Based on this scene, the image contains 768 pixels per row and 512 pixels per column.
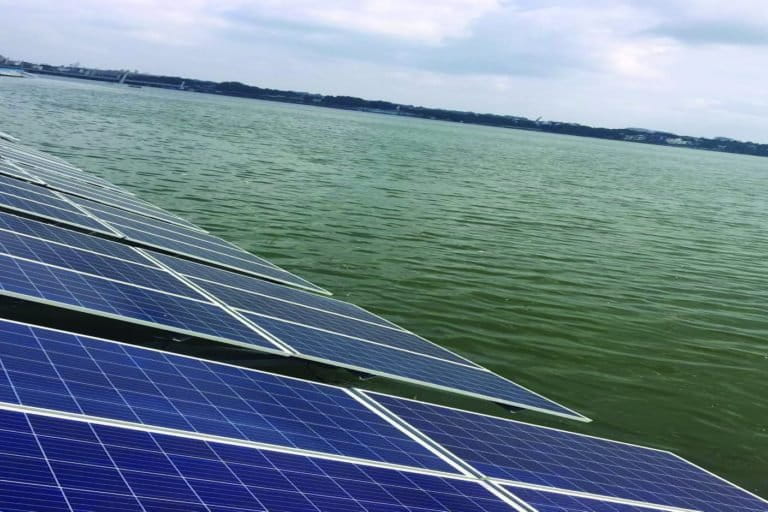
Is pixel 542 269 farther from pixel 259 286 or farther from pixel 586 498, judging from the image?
pixel 586 498

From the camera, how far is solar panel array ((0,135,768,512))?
5.13 metres

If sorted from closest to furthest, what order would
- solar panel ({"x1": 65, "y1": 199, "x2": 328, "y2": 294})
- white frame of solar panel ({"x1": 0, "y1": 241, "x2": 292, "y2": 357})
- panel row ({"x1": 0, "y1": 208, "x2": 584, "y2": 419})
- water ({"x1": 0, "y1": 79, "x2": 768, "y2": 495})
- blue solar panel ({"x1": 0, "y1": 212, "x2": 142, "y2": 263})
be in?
white frame of solar panel ({"x1": 0, "y1": 241, "x2": 292, "y2": 357}) < panel row ({"x1": 0, "y1": 208, "x2": 584, "y2": 419}) < blue solar panel ({"x1": 0, "y1": 212, "x2": 142, "y2": 263}) < water ({"x1": 0, "y1": 79, "x2": 768, "y2": 495}) < solar panel ({"x1": 65, "y1": 199, "x2": 328, "y2": 294})

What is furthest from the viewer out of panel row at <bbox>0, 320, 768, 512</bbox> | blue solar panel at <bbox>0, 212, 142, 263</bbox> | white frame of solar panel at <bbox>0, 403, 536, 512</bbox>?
blue solar panel at <bbox>0, 212, 142, 263</bbox>

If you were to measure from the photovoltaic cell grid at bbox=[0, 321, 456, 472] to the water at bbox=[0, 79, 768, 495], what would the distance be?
5579mm

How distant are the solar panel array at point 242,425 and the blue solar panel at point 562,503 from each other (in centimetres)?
3

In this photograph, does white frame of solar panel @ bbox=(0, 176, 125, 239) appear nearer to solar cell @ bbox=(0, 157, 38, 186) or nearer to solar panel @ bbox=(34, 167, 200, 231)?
solar cell @ bbox=(0, 157, 38, 186)

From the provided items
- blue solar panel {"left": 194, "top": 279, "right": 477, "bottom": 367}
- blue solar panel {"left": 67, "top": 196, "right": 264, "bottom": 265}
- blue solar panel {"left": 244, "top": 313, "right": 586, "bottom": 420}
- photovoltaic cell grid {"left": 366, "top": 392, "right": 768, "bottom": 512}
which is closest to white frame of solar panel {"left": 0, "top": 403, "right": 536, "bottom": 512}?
photovoltaic cell grid {"left": 366, "top": 392, "right": 768, "bottom": 512}

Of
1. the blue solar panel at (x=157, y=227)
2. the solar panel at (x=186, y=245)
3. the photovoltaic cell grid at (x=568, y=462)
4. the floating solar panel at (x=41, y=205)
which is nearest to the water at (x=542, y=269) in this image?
the photovoltaic cell grid at (x=568, y=462)

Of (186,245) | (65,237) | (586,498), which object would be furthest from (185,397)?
(186,245)

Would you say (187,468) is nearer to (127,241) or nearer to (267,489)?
(267,489)

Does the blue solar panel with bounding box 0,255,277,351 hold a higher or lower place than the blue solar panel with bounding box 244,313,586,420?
higher

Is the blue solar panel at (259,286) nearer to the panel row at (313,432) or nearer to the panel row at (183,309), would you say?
the panel row at (183,309)

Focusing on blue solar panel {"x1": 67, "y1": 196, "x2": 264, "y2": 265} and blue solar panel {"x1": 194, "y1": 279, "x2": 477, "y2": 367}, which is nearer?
blue solar panel {"x1": 194, "y1": 279, "x2": 477, "y2": 367}

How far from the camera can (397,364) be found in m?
11.2
